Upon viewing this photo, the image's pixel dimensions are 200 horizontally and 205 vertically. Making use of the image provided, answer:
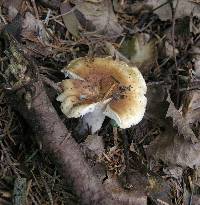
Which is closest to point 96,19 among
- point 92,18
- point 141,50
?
point 92,18

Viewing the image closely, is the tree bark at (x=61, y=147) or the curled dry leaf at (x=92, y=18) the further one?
the curled dry leaf at (x=92, y=18)

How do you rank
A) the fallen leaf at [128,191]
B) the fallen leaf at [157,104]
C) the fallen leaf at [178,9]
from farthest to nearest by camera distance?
1. the fallen leaf at [178,9]
2. the fallen leaf at [157,104]
3. the fallen leaf at [128,191]

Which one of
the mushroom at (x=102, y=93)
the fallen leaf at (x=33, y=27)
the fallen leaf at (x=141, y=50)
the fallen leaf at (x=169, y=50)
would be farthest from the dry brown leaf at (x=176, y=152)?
the fallen leaf at (x=33, y=27)

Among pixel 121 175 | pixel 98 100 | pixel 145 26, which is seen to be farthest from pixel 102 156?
pixel 145 26

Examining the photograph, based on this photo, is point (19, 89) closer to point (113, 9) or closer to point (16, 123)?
point (16, 123)

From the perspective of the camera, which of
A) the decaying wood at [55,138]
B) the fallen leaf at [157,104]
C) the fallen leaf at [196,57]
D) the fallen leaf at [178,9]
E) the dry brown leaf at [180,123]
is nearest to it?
the decaying wood at [55,138]

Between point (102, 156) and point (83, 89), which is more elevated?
point (83, 89)

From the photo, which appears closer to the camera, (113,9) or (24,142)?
(24,142)

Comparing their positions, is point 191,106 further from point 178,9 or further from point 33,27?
point 33,27

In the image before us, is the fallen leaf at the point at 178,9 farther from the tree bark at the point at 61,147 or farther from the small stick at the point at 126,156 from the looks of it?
the tree bark at the point at 61,147
